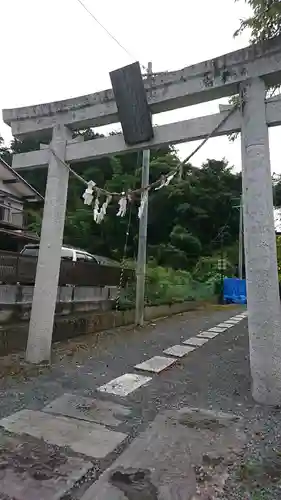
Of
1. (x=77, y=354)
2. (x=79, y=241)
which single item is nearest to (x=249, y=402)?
(x=77, y=354)

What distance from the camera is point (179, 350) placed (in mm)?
6277

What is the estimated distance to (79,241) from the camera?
20.8 meters

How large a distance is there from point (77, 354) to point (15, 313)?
1123mm

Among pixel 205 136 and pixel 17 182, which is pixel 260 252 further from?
pixel 17 182

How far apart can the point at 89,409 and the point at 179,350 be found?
3218 mm

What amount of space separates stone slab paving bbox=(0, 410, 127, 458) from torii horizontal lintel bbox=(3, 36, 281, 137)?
11.6 ft

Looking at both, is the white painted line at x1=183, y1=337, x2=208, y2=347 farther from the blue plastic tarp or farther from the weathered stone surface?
the blue plastic tarp

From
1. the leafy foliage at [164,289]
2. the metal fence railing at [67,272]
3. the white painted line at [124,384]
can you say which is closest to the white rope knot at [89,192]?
the metal fence railing at [67,272]

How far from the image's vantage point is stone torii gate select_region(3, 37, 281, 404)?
11.9ft

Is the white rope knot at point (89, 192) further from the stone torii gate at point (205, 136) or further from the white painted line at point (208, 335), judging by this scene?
the white painted line at point (208, 335)

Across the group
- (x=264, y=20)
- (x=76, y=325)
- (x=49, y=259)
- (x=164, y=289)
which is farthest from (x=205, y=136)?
(x=164, y=289)

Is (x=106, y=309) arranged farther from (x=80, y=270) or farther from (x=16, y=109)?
(x=16, y=109)

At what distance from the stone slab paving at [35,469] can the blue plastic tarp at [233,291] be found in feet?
60.1

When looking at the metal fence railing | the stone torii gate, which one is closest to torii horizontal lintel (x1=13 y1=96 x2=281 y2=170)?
the stone torii gate
